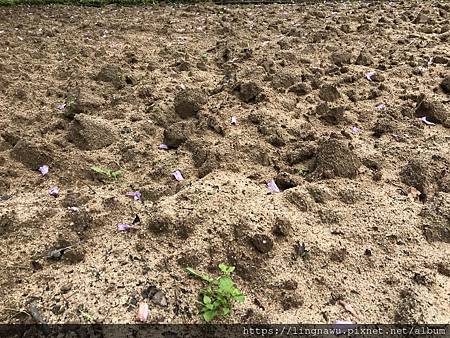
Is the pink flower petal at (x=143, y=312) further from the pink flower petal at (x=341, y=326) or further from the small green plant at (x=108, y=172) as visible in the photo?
the small green plant at (x=108, y=172)

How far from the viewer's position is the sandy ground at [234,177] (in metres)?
2.23

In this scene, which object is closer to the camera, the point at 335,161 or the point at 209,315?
the point at 209,315

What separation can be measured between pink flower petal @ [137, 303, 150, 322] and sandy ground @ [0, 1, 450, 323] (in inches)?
1.1

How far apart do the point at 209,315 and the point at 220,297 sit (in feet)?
0.31

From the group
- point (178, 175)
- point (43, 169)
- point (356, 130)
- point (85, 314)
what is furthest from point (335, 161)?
point (43, 169)

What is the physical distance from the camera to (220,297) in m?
2.15

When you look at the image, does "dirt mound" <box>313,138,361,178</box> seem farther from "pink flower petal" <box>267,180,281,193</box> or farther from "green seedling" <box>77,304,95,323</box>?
"green seedling" <box>77,304,95,323</box>

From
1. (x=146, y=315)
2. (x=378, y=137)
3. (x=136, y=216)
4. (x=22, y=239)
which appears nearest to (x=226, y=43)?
(x=378, y=137)

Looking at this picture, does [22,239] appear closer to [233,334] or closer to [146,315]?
[146,315]

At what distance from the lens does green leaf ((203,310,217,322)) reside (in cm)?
209

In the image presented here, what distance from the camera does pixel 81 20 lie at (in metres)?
6.19

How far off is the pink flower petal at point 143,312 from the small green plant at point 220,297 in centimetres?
25

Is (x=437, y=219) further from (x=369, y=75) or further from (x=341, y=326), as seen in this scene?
(x=369, y=75)

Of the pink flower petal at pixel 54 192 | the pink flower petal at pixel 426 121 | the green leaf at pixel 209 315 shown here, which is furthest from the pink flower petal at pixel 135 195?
the pink flower petal at pixel 426 121
